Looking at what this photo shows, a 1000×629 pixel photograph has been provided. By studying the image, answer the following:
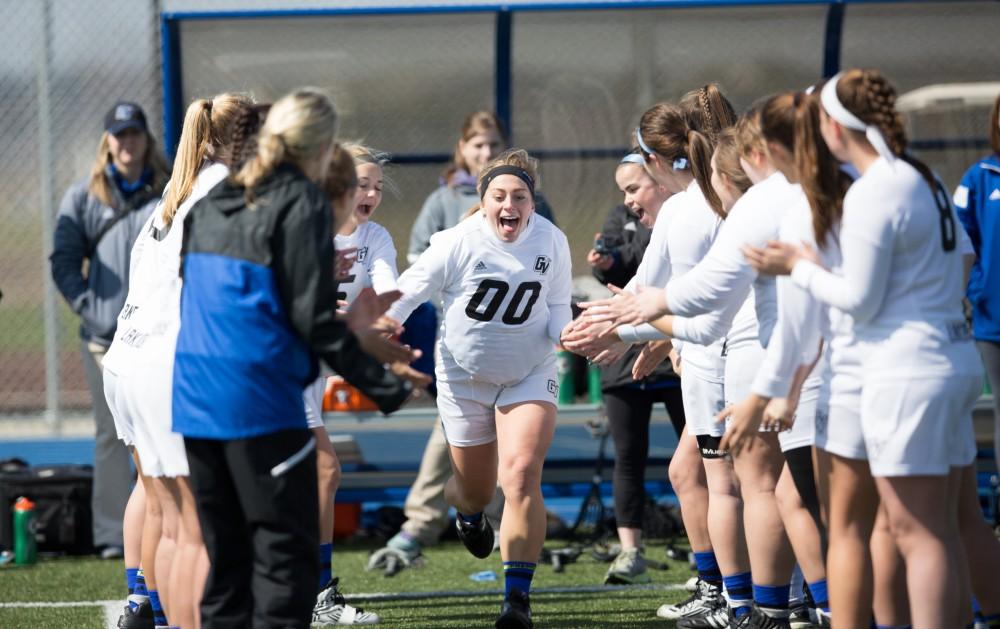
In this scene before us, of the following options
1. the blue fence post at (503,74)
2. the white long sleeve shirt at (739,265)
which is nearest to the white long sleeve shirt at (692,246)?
the white long sleeve shirt at (739,265)

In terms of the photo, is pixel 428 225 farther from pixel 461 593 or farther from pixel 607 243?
pixel 461 593

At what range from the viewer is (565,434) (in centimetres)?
921

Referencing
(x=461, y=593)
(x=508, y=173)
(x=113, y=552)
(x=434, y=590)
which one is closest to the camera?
(x=508, y=173)

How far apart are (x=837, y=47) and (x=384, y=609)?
15.3 ft

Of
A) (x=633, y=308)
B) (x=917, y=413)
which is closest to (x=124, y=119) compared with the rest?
(x=633, y=308)

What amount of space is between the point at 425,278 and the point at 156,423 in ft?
5.47

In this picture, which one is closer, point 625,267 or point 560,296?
point 560,296

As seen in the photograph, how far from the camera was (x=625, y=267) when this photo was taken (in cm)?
707

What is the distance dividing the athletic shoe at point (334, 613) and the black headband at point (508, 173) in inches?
69.3

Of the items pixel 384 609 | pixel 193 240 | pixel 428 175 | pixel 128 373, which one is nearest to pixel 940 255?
pixel 193 240

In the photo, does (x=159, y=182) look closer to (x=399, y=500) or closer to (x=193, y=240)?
(x=399, y=500)

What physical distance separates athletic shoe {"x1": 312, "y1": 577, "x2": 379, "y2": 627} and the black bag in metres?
2.61

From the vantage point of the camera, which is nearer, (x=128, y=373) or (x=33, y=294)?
(x=128, y=373)

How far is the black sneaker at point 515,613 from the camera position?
5.27 meters
